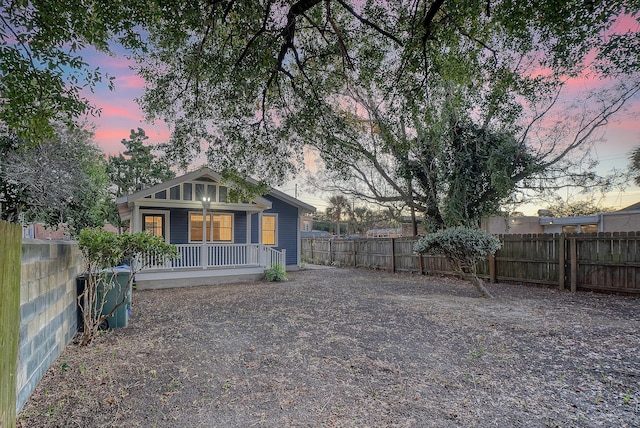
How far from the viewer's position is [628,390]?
312cm

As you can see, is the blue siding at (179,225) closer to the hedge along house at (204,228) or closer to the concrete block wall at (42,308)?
the hedge along house at (204,228)

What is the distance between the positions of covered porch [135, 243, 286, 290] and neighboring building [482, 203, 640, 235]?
9136 millimetres

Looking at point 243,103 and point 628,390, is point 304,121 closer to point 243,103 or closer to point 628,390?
point 243,103

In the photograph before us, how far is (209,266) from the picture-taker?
1130cm

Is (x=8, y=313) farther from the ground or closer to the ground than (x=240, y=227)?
closer to the ground

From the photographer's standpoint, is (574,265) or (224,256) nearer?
(574,265)

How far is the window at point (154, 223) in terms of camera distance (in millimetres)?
12016

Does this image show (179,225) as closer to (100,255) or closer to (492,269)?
(100,255)

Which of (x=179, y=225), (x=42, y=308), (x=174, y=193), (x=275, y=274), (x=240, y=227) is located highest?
(x=174, y=193)

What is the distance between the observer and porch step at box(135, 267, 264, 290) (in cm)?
990

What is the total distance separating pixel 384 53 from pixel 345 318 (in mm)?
4815

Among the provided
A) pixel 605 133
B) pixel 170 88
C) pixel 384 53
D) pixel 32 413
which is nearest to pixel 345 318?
pixel 32 413

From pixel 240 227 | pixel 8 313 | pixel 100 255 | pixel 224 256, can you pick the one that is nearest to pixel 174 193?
pixel 224 256

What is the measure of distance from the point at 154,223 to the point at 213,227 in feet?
6.77
